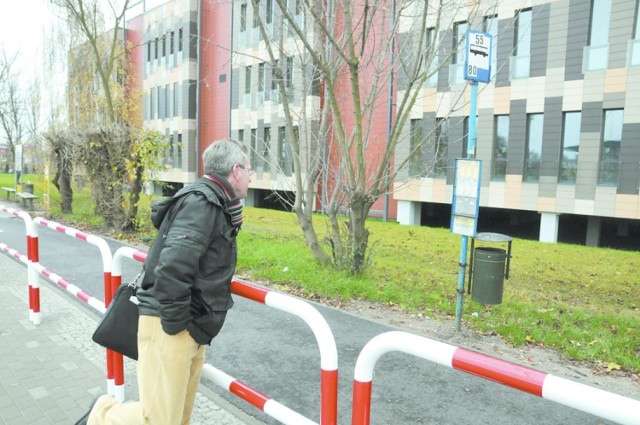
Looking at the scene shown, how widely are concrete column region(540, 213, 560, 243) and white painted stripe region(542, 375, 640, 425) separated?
A: 1748 cm

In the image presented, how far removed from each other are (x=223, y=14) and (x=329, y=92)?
81.4 feet

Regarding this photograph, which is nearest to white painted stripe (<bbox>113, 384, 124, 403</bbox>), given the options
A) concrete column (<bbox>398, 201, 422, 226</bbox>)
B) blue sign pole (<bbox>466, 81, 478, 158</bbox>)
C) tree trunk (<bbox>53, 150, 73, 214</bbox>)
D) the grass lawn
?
the grass lawn

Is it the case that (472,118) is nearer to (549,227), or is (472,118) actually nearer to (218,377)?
(218,377)

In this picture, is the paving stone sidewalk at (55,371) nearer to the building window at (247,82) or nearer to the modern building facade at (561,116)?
the modern building facade at (561,116)

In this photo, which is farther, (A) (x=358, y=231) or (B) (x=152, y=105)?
(B) (x=152, y=105)

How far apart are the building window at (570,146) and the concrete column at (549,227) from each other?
4.26 ft

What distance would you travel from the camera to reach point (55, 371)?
4430mm

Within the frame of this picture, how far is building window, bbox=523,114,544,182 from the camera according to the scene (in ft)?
58.1

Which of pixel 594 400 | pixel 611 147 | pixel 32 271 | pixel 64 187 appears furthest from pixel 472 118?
pixel 64 187

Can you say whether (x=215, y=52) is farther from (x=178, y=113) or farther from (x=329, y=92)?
(x=329, y=92)

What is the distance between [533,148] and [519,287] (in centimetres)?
1057

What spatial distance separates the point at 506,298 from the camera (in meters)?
7.83

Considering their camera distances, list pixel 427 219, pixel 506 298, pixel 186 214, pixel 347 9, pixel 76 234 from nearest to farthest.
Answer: pixel 186 214
pixel 76 234
pixel 347 9
pixel 506 298
pixel 427 219

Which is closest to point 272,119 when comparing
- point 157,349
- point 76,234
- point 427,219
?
point 427,219
